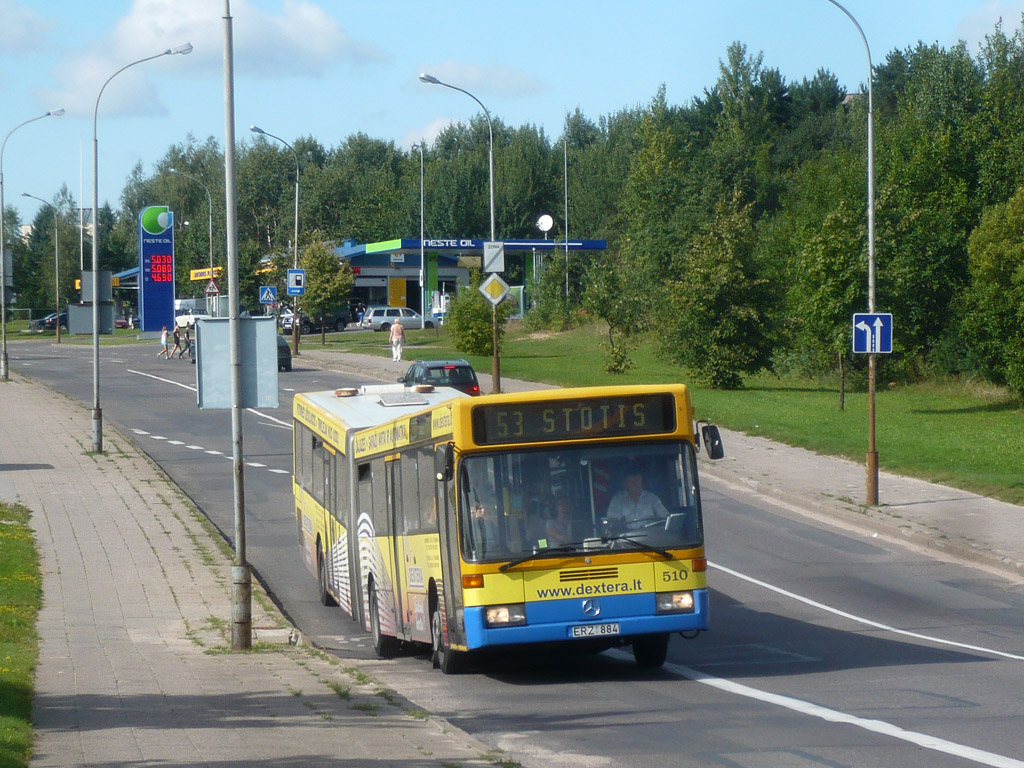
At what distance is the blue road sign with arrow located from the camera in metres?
19.7

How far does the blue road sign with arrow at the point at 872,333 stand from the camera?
1970 centimetres

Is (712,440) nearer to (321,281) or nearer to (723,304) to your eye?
(723,304)

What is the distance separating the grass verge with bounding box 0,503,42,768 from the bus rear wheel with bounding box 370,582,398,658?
310cm

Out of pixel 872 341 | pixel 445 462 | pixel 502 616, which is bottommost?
pixel 502 616

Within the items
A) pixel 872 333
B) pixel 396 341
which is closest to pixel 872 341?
pixel 872 333

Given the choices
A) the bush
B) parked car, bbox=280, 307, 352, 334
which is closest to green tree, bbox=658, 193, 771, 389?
the bush

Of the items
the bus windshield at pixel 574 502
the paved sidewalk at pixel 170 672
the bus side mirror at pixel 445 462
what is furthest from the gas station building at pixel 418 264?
the bus windshield at pixel 574 502

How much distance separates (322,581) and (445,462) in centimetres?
577

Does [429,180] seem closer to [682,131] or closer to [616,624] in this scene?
[682,131]

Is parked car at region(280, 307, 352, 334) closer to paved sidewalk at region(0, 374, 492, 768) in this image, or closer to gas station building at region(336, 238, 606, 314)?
gas station building at region(336, 238, 606, 314)

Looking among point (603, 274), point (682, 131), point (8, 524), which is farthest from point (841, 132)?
point (8, 524)

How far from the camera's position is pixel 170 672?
10.2m

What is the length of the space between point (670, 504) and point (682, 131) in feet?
275

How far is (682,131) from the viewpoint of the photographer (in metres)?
91.2
